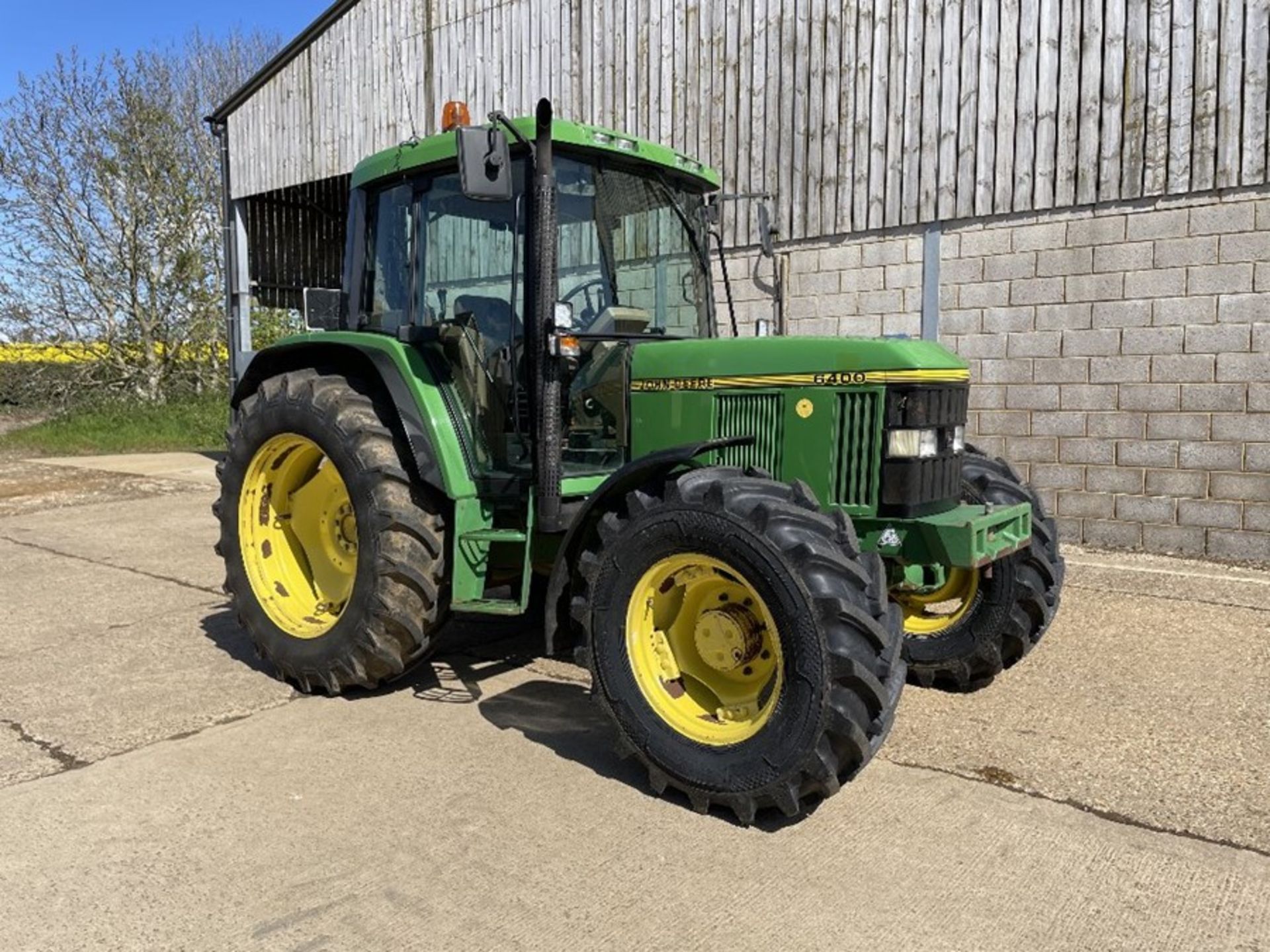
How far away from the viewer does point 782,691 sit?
9.61 ft

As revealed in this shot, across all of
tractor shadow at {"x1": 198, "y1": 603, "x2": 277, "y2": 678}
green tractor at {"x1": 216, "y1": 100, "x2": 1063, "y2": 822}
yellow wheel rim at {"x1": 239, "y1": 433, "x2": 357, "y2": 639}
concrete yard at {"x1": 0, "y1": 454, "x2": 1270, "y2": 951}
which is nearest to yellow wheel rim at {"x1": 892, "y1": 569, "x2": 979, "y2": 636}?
green tractor at {"x1": 216, "y1": 100, "x2": 1063, "y2": 822}

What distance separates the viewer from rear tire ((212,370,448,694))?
12.8 ft

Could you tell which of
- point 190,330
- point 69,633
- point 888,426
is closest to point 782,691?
point 888,426

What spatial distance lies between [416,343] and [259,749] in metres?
1.71

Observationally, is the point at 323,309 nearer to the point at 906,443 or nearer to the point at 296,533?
the point at 296,533

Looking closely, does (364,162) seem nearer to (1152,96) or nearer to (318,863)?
(318,863)

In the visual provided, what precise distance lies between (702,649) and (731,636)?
0.38ft

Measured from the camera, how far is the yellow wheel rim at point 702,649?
123 inches

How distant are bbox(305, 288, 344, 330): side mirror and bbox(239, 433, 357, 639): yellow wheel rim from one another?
2.07ft

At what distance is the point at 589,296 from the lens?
4.05 metres

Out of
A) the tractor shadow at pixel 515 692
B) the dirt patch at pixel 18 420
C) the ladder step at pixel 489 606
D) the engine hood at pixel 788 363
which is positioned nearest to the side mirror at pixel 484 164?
the engine hood at pixel 788 363

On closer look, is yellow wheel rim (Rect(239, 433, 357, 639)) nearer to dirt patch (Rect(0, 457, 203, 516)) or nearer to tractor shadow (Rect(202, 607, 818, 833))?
tractor shadow (Rect(202, 607, 818, 833))

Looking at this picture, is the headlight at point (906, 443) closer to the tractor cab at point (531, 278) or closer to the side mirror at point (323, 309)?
the tractor cab at point (531, 278)

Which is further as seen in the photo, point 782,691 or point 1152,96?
point 1152,96
